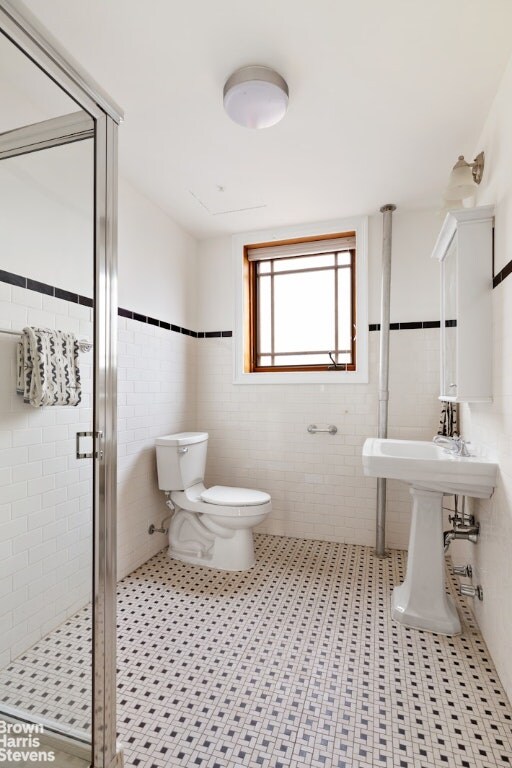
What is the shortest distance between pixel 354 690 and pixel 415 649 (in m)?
0.40

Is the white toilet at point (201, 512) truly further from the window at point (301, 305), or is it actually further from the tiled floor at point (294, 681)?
the window at point (301, 305)

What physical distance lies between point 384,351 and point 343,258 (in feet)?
2.72

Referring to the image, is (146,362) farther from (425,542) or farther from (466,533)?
(466,533)

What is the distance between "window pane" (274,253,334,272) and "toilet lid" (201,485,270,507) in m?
1.77

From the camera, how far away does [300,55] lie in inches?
57.6

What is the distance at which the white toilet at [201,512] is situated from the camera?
94.3 inches

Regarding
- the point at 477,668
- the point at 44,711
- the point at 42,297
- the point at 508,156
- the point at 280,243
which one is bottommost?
the point at 477,668

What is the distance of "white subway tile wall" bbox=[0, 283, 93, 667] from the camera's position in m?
1.29

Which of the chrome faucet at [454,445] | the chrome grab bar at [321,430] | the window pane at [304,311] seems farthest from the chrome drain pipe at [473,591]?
the window pane at [304,311]

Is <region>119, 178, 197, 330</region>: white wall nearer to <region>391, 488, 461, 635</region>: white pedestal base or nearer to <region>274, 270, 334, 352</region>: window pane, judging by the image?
<region>274, 270, 334, 352</region>: window pane

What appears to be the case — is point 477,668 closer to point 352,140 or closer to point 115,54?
point 352,140

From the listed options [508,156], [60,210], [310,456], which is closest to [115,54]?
[60,210]

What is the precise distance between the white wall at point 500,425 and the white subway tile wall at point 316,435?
0.89 meters

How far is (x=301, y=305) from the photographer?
123 inches
